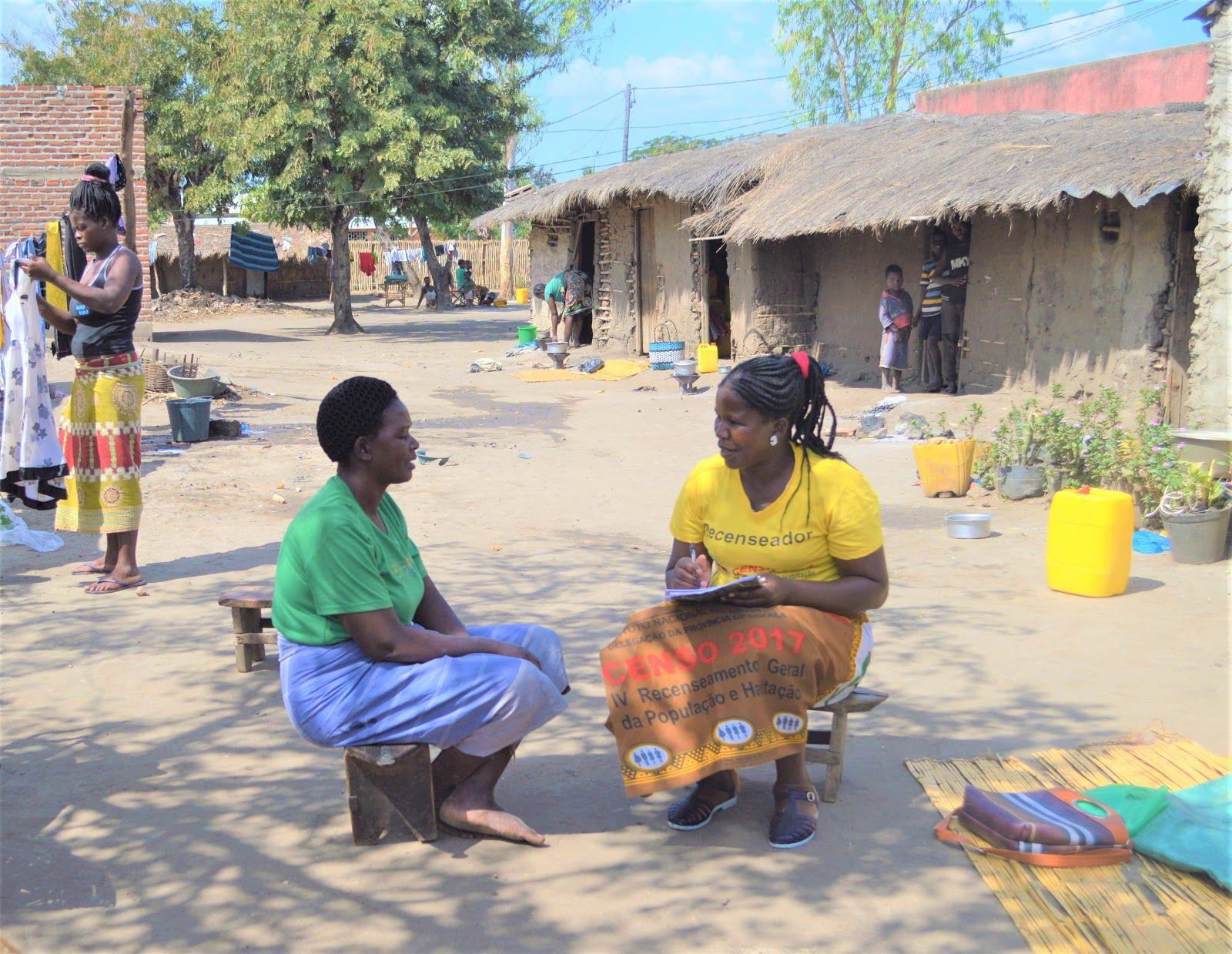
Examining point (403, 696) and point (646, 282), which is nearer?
point (403, 696)

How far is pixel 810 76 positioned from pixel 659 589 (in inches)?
1394

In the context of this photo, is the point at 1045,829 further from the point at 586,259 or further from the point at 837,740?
the point at 586,259

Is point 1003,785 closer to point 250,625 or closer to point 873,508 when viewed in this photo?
point 873,508

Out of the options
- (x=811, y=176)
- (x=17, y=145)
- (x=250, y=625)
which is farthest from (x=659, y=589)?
(x=17, y=145)

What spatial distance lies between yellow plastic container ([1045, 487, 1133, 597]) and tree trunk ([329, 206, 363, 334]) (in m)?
20.6

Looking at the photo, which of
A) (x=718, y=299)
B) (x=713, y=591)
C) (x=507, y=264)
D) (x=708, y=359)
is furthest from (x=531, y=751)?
(x=507, y=264)

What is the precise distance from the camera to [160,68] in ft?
92.6

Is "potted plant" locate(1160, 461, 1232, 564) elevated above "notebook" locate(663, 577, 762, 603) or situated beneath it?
situated beneath

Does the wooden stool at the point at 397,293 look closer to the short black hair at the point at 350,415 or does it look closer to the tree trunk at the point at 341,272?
the tree trunk at the point at 341,272

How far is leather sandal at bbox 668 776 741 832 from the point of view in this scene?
333 cm

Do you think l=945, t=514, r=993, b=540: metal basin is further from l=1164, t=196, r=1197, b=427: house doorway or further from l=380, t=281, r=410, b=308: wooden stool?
l=380, t=281, r=410, b=308: wooden stool

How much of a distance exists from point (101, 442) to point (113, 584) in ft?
2.32

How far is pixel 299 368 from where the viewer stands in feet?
62.1

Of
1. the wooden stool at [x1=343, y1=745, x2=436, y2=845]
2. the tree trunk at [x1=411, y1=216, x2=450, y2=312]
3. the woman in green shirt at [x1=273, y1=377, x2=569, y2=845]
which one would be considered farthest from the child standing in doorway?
the tree trunk at [x1=411, y1=216, x2=450, y2=312]
